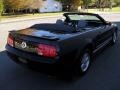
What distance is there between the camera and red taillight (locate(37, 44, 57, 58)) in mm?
4457

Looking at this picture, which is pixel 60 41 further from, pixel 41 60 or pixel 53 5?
pixel 53 5

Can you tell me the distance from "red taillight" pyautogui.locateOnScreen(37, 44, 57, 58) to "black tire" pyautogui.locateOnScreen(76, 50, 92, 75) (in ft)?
2.93

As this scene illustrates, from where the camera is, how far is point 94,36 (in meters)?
5.91

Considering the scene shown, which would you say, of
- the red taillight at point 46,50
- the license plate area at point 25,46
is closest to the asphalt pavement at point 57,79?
the red taillight at point 46,50

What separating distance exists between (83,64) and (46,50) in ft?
4.26

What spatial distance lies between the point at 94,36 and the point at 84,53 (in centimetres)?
76

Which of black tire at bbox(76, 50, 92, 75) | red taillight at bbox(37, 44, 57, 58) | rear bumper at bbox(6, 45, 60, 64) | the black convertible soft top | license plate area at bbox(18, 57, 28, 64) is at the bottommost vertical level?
black tire at bbox(76, 50, 92, 75)

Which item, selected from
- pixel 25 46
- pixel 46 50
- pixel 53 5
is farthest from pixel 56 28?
pixel 53 5

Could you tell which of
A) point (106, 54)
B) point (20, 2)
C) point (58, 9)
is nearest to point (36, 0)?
point (20, 2)

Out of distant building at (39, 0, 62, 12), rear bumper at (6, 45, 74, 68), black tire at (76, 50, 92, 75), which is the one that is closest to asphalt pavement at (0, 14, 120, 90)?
black tire at (76, 50, 92, 75)

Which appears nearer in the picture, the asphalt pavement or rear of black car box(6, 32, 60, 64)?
rear of black car box(6, 32, 60, 64)

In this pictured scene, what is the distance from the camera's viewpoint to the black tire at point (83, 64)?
520 cm

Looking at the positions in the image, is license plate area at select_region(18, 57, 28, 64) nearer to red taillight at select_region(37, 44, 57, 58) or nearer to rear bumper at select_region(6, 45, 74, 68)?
rear bumper at select_region(6, 45, 74, 68)

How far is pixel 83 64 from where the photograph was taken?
545 centimetres
